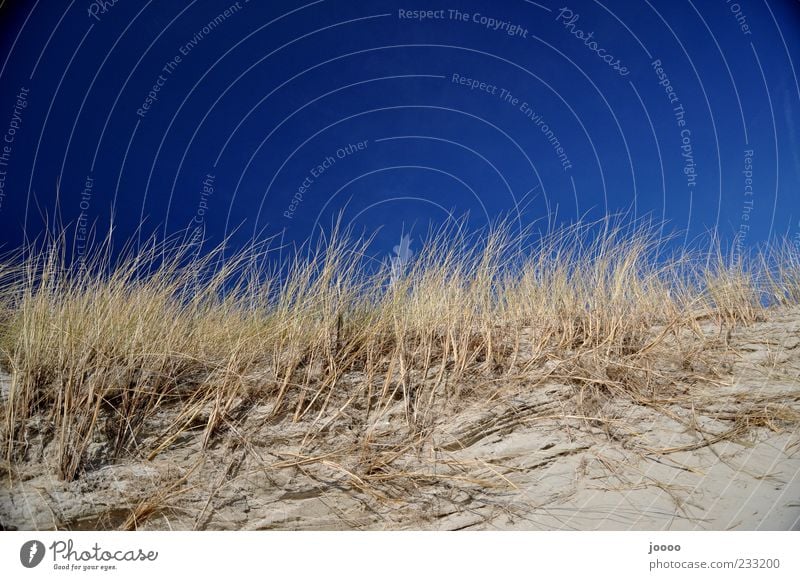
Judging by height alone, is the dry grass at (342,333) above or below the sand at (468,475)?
above

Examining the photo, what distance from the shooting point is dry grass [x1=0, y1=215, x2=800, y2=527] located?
6.46 ft

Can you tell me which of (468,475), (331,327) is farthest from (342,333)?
(468,475)

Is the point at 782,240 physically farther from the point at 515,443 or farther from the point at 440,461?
the point at 440,461

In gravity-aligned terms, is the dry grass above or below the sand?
above

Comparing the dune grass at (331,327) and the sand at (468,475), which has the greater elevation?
the dune grass at (331,327)

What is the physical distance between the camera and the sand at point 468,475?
174 cm

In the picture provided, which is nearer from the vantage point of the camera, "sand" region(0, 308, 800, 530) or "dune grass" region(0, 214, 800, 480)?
"sand" region(0, 308, 800, 530)

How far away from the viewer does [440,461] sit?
1939 millimetres

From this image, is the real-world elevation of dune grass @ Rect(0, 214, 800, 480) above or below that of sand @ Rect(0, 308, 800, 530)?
above

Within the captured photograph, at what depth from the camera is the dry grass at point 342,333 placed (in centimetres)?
197

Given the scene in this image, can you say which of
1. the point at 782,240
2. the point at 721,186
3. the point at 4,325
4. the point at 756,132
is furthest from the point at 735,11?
the point at 4,325

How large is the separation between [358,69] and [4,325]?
2705mm

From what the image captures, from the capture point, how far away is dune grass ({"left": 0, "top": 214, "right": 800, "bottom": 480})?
1.99 meters

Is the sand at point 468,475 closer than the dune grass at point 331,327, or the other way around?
the sand at point 468,475
